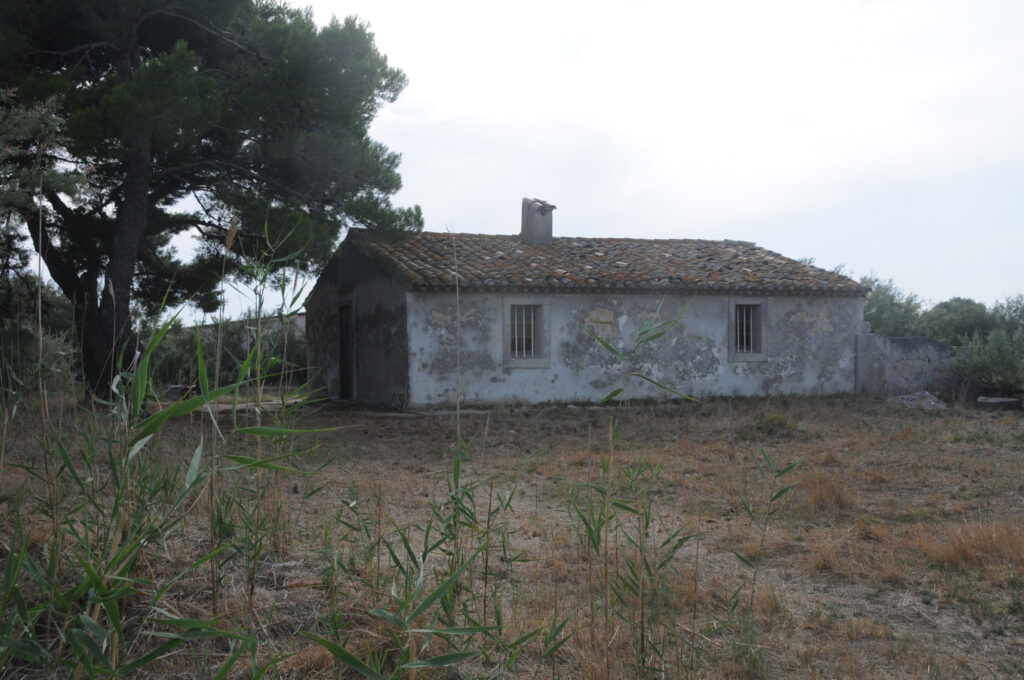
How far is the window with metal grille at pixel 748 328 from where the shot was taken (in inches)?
621

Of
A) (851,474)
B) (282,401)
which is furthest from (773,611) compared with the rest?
(851,474)

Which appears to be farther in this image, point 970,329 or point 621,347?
point 970,329

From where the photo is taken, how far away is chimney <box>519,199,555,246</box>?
55.0ft

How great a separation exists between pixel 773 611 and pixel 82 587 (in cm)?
296

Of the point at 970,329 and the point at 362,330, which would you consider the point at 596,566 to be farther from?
the point at 970,329

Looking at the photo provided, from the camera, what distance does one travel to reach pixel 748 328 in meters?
15.9

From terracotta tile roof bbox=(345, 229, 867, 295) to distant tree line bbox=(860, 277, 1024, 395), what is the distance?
2.80 meters

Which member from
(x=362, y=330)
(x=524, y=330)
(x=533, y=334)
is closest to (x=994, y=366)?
(x=533, y=334)

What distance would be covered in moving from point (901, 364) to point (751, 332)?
11.4 feet

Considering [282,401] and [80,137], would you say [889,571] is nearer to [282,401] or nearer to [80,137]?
[282,401]

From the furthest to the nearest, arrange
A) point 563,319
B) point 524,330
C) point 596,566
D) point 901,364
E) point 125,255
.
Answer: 1. point 901,364
2. point 563,319
3. point 524,330
4. point 125,255
5. point 596,566

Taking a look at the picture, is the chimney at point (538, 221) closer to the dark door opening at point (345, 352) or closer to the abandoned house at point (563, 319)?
the abandoned house at point (563, 319)

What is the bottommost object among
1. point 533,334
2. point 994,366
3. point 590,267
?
point 994,366

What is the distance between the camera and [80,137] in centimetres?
1054
